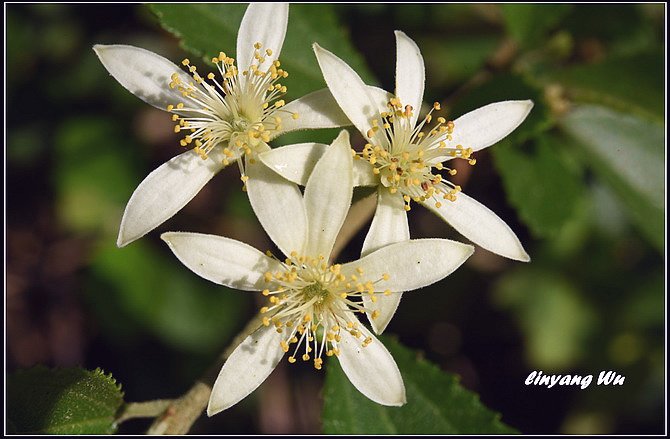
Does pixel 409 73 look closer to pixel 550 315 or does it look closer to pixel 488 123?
pixel 488 123

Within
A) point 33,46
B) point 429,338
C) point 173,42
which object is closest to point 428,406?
point 429,338

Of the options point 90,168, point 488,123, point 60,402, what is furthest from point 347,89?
point 90,168

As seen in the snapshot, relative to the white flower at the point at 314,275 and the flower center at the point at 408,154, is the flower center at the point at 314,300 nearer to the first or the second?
the white flower at the point at 314,275

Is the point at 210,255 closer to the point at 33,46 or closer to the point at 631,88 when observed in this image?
the point at 631,88

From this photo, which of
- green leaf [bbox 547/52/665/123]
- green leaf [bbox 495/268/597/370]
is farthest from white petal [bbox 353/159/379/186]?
green leaf [bbox 495/268/597/370]

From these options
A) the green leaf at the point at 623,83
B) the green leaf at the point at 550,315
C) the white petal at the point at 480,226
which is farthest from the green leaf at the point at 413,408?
the green leaf at the point at 550,315

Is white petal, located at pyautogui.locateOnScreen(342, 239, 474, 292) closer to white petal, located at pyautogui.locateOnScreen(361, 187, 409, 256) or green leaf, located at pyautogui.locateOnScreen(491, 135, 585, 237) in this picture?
white petal, located at pyautogui.locateOnScreen(361, 187, 409, 256)

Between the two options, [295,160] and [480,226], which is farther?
[480,226]
